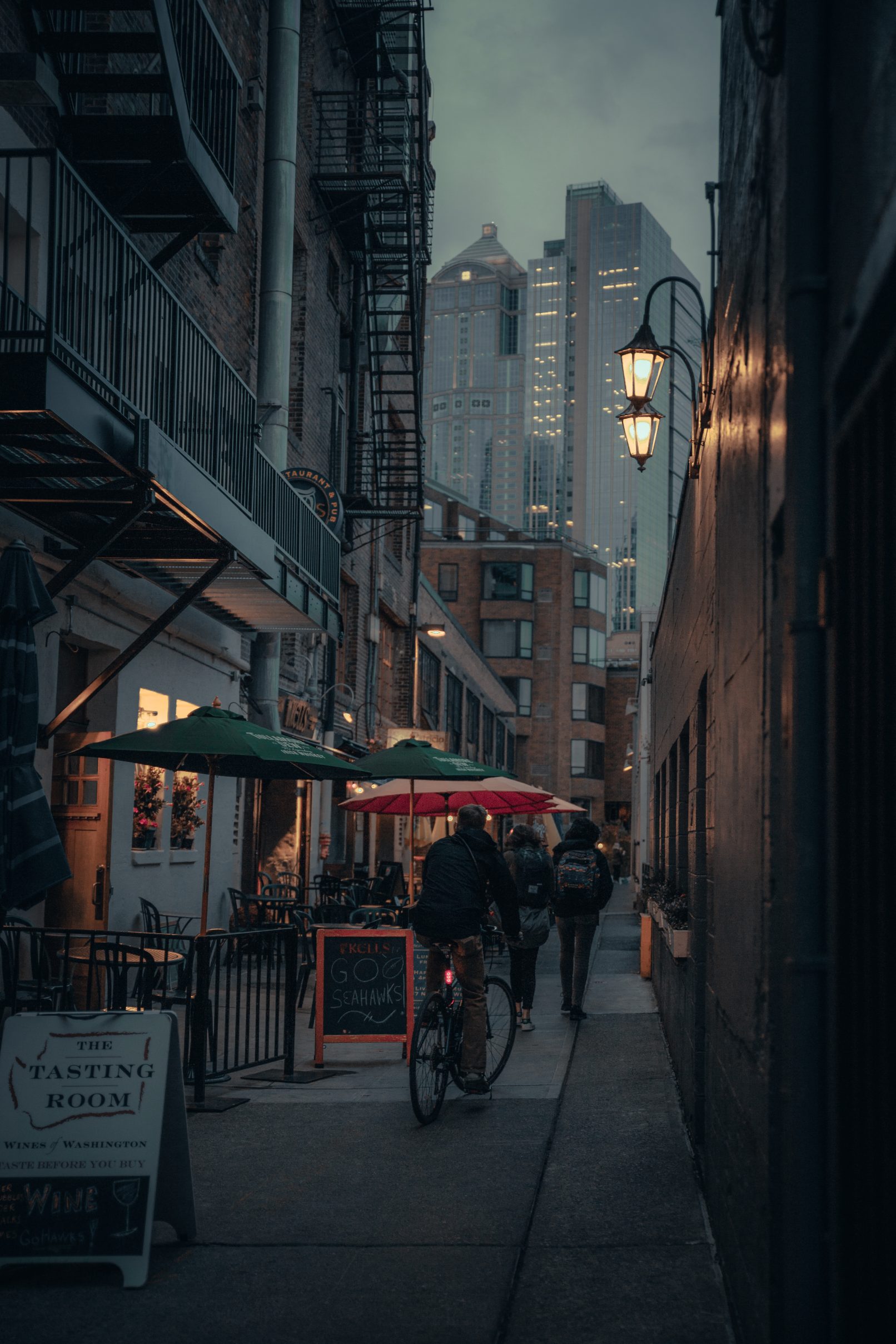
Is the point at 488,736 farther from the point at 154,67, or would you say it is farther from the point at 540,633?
the point at 154,67

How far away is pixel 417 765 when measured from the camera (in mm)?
10969

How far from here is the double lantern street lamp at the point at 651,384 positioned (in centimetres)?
789

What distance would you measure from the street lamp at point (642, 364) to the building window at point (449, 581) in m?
63.9

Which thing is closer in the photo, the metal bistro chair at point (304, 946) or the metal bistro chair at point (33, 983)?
the metal bistro chair at point (33, 983)

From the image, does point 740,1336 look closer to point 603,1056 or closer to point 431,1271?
point 431,1271

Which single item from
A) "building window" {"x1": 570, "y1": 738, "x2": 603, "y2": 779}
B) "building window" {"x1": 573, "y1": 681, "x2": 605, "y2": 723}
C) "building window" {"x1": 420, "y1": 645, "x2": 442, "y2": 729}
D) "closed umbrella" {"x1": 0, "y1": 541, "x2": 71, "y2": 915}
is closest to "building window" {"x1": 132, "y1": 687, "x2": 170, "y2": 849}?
"closed umbrella" {"x1": 0, "y1": 541, "x2": 71, "y2": 915}

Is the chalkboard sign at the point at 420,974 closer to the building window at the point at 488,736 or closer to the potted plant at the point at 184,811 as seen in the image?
the potted plant at the point at 184,811

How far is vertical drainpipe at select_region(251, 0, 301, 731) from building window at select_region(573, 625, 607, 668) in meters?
58.7

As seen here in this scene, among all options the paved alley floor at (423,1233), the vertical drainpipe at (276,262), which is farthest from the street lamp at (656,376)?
the vertical drainpipe at (276,262)

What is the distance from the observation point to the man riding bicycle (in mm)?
8375

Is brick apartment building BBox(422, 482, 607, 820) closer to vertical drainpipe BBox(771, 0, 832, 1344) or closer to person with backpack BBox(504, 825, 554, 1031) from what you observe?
person with backpack BBox(504, 825, 554, 1031)

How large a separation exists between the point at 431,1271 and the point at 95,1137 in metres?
1.40

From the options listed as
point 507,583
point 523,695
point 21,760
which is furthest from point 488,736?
point 21,760

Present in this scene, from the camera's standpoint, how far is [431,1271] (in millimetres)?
5121
